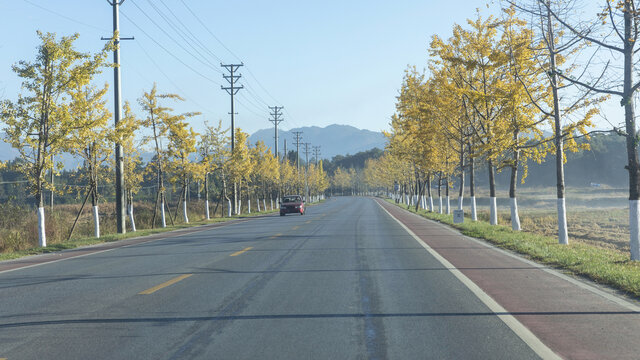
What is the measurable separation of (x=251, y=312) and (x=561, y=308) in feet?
13.8

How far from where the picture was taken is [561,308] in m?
7.23

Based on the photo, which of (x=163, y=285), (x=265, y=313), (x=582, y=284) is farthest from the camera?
(x=582, y=284)

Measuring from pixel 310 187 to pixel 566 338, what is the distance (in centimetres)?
11737

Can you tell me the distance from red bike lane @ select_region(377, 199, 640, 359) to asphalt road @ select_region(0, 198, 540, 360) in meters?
0.41

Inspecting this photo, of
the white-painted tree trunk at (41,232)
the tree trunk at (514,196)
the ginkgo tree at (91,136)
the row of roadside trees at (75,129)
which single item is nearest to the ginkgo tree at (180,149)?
the row of roadside trees at (75,129)

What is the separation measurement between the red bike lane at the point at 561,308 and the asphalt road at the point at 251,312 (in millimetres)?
407

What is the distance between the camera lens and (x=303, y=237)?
19578 millimetres

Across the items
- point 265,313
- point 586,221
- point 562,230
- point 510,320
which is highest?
point 562,230

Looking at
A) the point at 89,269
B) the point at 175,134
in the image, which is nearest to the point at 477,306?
the point at 89,269

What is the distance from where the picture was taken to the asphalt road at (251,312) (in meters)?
5.29

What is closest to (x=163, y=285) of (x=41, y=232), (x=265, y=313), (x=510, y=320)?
A: (x=265, y=313)

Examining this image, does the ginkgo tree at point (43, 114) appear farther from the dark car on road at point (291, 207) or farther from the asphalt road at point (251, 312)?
the dark car on road at point (291, 207)

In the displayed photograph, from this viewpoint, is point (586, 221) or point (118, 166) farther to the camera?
point (586, 221)

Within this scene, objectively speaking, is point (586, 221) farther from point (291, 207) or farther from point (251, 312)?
point (251, 312)
